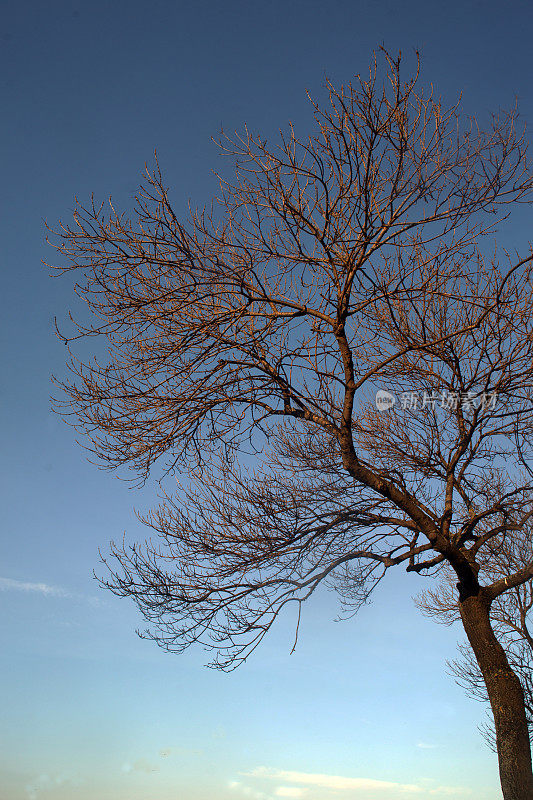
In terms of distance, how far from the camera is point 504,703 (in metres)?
5.75

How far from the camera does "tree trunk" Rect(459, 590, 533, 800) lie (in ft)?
17.9

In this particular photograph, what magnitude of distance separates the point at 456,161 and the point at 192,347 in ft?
9.19

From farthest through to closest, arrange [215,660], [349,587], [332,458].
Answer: [349,587] < [332,458] < [215,660]

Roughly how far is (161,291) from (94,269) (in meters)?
0.58

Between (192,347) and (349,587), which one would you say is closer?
(192,347)

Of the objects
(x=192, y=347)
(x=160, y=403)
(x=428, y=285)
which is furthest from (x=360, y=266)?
(x=160, y=403)

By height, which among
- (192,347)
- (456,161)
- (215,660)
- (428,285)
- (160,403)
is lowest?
(215,660)

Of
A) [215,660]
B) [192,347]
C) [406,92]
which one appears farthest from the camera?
[215,660]

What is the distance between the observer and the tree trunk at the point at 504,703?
5441 millimetres

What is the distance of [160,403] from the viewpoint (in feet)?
18.0

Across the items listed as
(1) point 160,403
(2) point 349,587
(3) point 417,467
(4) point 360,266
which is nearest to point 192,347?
(1) point 160,403

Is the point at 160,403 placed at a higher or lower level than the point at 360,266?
lower

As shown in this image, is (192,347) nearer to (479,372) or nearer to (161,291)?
(161,291)

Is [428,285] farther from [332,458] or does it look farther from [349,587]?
[349,587]
